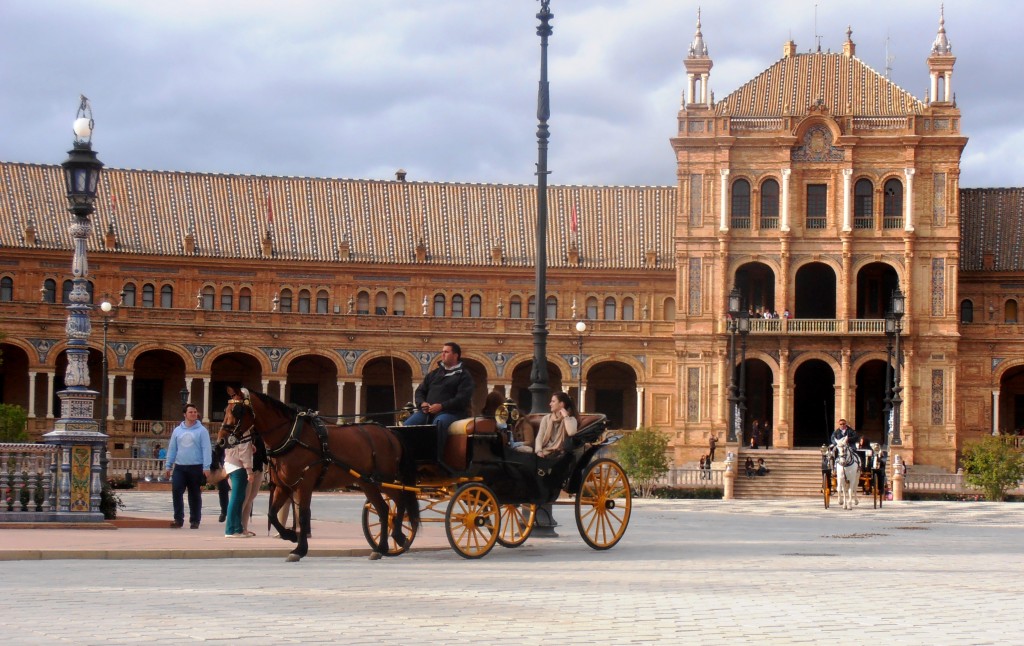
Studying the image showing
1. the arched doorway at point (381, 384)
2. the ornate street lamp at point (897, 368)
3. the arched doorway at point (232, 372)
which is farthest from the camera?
the arched doorway at point (381, 384)

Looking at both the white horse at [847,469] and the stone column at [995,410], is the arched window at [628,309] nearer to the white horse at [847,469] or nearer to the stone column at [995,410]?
the stone column at [995,410]

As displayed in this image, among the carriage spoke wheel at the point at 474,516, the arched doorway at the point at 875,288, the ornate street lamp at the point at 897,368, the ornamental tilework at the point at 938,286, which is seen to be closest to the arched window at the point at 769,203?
the arched doorway at the point at 875,288

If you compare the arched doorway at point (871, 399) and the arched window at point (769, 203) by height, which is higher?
the arched window at point (769, 203)

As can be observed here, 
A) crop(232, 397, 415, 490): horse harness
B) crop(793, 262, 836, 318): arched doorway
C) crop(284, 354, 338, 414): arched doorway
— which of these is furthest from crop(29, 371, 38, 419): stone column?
crop(232, 397, 415, 490): horse harness

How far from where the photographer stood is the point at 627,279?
65812mm

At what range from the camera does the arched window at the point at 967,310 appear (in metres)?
63.8

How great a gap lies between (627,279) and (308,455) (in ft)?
163

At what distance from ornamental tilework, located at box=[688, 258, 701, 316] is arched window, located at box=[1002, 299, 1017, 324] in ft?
43.4

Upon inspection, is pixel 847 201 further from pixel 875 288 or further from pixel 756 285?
pixel 756 285

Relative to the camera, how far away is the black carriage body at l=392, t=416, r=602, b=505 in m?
17.4

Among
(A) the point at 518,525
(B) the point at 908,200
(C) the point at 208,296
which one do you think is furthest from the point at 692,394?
(A) the point at 518,525

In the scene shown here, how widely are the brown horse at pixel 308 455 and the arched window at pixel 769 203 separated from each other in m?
44.8

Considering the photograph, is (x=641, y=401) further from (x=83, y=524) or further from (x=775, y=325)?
(x=83, y=524)

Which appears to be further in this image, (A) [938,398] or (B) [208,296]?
(B) [208,296]
